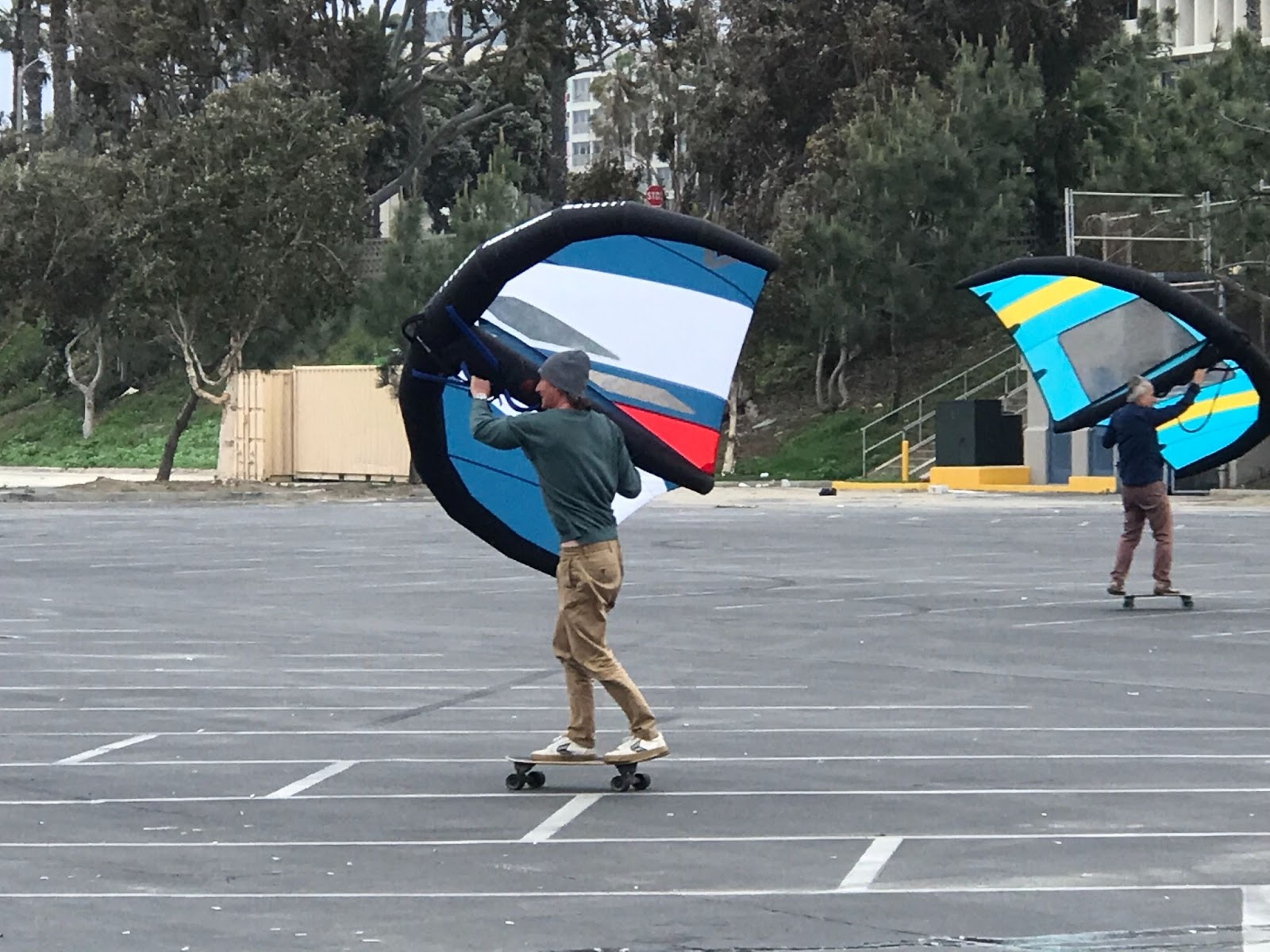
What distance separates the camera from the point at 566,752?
1076 centimetres

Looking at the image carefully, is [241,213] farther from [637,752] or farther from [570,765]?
[637,752]

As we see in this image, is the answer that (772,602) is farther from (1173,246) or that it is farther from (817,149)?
(817,149)

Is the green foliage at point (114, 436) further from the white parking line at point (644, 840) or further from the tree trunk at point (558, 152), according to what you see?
the white parking line at point (644, 840)

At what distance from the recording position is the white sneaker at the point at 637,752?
10516 millimetres

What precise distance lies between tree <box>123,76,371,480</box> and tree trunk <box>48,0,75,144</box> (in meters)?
17.1

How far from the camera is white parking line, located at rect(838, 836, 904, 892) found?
8.27 meters

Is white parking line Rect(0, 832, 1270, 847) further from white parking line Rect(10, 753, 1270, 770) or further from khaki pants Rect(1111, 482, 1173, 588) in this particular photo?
khaki pants Rect(1111, 482, 1173, 588)

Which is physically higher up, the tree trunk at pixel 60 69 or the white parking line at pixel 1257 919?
the tree trunk at pixel 60 69

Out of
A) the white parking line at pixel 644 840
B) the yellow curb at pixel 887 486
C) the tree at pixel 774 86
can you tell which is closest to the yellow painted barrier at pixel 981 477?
the yellow curb at pixel 887 486

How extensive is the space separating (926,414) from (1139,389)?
38841 millimetres

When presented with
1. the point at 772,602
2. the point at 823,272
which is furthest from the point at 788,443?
the point at 772,602

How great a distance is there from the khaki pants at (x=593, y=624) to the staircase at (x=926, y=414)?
42.7 metres

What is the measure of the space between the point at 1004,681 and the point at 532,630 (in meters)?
5.28

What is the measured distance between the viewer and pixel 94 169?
54.3m
